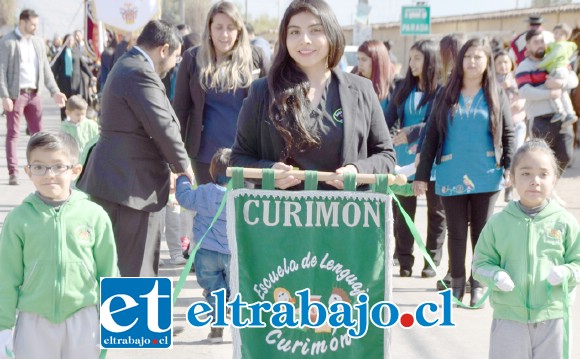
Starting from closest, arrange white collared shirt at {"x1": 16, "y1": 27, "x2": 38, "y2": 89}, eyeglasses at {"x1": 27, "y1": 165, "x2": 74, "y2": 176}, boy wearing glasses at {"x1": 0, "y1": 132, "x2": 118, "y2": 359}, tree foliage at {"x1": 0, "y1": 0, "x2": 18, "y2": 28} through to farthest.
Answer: boy wearing glasses at {"x1": 0, "y1": 132, "x2": 118, "y2": 359}
eyeglasses at {"x1": 27, "y1": 165, "x2": 74, "y2": 176}
white collared shirt at {"x1": 16, "y1": 27, "x2": 38, "y2": 89}
tree foliage at {"x1": 0, "y1": 0, "x2": 18, "y2": 28}

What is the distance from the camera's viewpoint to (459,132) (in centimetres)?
711

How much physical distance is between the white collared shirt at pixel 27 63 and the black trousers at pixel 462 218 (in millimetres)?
7636

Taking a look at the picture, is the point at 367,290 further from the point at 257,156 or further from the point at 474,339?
the point at 474,339

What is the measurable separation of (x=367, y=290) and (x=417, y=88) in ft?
13.6

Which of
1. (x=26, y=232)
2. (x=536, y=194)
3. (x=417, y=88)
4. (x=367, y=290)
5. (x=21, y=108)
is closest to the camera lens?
(x=367, y=290)

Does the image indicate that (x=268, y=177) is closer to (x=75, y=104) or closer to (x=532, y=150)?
(x=532, y=150)

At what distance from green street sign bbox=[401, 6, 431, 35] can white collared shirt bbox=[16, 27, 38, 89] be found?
12.7 metres

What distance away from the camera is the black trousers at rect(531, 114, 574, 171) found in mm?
11539

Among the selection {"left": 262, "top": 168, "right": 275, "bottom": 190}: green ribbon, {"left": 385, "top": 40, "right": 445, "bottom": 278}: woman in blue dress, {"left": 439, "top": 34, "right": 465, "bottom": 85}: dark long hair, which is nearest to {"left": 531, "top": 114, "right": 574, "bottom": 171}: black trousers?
{"left": 385, "top": 40, "right": 445, "bottom": 278}: woman in blue dress

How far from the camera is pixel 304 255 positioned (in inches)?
166

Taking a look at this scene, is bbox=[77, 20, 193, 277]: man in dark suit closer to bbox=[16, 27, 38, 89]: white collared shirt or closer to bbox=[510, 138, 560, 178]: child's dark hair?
bbox=[510, 138, 560, 178]: child's dark hair

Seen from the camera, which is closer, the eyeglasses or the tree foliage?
the eyeglasses

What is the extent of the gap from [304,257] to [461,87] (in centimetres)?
329

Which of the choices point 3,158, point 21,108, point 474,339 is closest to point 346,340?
point 474,339
